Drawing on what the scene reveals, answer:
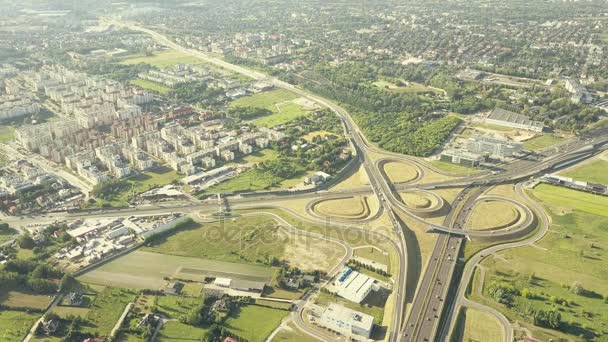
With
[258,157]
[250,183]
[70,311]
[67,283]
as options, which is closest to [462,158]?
[258,157]

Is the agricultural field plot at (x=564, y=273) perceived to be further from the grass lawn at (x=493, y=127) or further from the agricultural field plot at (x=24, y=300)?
the agricultural field plot at (x=24, y=300)

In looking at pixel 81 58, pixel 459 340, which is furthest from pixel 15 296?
pixel 81 58

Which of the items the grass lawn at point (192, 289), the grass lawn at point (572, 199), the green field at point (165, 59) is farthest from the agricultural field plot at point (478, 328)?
the green field at point (165, 59)

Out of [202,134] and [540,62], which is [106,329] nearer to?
[202,134]

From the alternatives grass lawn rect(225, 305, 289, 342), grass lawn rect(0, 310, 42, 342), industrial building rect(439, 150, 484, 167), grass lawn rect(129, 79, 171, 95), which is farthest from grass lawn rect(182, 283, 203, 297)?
grass lawn rect(129, 79, 171, 95)

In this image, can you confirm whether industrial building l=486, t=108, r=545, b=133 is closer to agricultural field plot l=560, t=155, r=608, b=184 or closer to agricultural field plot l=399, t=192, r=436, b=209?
agricultural field plot l=560, t=155, r=608, b=184

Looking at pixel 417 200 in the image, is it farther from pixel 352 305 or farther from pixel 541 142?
pixel 541 142
